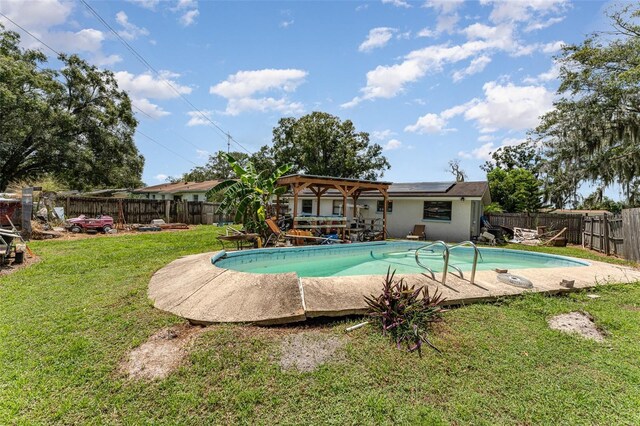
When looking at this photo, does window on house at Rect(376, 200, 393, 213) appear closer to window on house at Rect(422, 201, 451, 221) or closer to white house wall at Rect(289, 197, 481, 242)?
white house wall at Rect(289, 197, 481, 242)

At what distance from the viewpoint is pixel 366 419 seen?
9.38 ft

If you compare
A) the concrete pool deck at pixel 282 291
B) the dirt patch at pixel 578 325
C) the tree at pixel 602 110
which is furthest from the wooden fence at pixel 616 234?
the dirt patch at pixel 578 325

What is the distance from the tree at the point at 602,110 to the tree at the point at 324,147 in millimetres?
16226

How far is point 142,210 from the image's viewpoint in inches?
840

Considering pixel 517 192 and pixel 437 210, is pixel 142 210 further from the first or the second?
pixel 517 192

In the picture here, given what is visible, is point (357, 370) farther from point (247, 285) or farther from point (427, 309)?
point (247, 285)

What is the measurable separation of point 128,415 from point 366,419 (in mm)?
2098

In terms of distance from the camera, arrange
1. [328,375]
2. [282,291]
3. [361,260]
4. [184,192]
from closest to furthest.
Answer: [328,375]
[282,291]
[361,260]
[184,192]

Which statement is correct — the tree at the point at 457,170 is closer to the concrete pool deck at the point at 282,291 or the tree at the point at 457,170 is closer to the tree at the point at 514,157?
the tree at the point at 514,157

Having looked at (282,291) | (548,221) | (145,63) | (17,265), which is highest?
(145,63)

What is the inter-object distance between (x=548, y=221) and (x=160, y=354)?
20.2 m

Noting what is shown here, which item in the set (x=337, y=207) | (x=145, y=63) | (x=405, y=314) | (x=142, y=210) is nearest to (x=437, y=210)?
(x=337, y=207)

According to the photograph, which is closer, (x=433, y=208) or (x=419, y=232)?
(x=419, y=232)

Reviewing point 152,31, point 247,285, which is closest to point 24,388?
point 247,285
